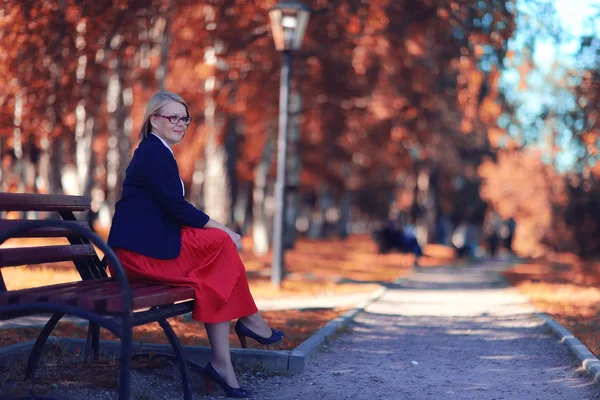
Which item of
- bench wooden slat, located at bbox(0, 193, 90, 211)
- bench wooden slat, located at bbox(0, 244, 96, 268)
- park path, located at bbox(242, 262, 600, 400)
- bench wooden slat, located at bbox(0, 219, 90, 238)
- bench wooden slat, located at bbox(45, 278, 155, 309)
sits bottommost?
park path, located at bbox(242, 262, 600, 400)

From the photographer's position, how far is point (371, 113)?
971 inches

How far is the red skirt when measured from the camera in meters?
5.31

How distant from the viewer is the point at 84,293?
471 cm

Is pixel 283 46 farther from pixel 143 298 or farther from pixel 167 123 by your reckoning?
pixel 143 298

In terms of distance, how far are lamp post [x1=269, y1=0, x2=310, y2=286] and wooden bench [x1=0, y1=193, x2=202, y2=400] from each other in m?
8.19

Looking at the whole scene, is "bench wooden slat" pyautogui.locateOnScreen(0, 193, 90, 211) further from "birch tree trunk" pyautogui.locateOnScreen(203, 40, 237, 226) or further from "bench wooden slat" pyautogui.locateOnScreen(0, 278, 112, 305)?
"birch tree trunk" pyautogui.locateOnScreen(203, 40, 237, 226)

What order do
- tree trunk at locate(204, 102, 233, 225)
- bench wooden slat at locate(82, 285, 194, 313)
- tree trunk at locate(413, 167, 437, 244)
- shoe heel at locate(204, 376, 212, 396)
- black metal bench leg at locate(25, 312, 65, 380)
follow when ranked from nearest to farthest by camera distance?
bench wooden slat at locate(82, 285, 194, 313)
black metal bench leg at locate(25, 312, 65, 380)
shoe heel at locate(204, 376, 212, 396)
tree trunk at locate(204, 102, 233, 225)
tree trunk at locate(413, 167, 437, 244)

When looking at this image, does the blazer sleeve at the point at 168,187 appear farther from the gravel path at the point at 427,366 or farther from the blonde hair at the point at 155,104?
the gravel path at the point at 427,366

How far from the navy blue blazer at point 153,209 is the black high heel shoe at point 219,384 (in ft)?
2.65

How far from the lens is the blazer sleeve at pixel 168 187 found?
17.7ft

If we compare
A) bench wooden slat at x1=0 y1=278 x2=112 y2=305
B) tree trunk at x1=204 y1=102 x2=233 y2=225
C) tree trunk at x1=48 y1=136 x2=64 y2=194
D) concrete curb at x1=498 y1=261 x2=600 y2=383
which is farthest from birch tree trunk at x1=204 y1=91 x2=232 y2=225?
bench wooden slat at x1=0 y1=278 x2=112 y2=305

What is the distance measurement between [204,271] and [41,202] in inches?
42.3

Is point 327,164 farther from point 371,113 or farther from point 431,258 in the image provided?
point 371,113

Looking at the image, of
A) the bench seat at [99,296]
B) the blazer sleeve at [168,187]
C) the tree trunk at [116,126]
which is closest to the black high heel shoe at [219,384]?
the bench seat at [99,296]
